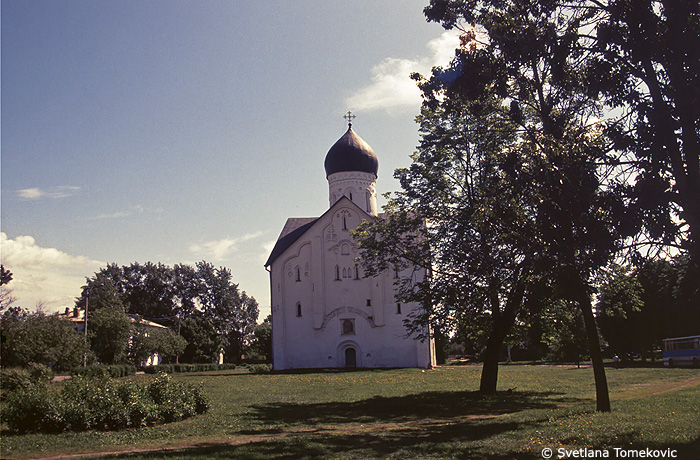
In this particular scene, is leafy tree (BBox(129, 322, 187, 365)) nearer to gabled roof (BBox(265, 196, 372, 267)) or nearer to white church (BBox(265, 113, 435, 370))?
white church (BBox(265, 113, 435, 370))

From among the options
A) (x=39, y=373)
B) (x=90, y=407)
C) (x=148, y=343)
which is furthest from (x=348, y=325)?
(x=90, y=407)

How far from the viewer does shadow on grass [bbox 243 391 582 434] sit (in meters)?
15.5

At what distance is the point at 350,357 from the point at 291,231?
45.5 feet

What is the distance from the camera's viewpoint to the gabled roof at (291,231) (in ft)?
164

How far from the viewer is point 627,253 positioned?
37.9 ft

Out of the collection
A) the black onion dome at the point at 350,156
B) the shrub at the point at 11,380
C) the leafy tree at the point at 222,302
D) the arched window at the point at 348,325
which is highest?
the black onion dome at the point at 350,156

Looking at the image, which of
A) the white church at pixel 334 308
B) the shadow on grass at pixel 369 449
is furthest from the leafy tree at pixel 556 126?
the white church at pixel 334 308

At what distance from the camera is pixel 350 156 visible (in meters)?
55.3


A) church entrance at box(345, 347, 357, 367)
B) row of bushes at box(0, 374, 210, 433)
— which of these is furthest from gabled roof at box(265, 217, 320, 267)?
row of bushes at box(0, 374, 210, 433)

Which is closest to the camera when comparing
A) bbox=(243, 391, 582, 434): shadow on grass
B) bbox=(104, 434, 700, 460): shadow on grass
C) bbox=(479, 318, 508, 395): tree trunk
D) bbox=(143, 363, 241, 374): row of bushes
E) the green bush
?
bbox=(104, 434, 700, 460): shadow on grass

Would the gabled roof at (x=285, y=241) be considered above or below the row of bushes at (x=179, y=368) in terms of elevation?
above

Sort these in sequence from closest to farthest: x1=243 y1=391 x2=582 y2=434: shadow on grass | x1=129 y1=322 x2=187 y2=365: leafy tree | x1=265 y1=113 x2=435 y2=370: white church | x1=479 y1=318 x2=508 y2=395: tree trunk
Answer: x1=243 y1=391 x2=582 y2=434: shadow on grass, x1=479 y1=318 x2=508 y2=395: tree trunk, x1=265 y1=113 x2=435 y2=370: white church, x1=129 y1=322 x2=187 y2=365: leafy tree

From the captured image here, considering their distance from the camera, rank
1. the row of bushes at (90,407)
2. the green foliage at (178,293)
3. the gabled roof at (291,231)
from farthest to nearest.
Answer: the green foliage at (178,293) < the gabled roof at (291,231) < the row of bushes at (90,407)

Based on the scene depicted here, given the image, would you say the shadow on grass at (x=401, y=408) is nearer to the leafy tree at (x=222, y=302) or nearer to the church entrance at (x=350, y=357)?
the church entrance at (x=350, y=357)
